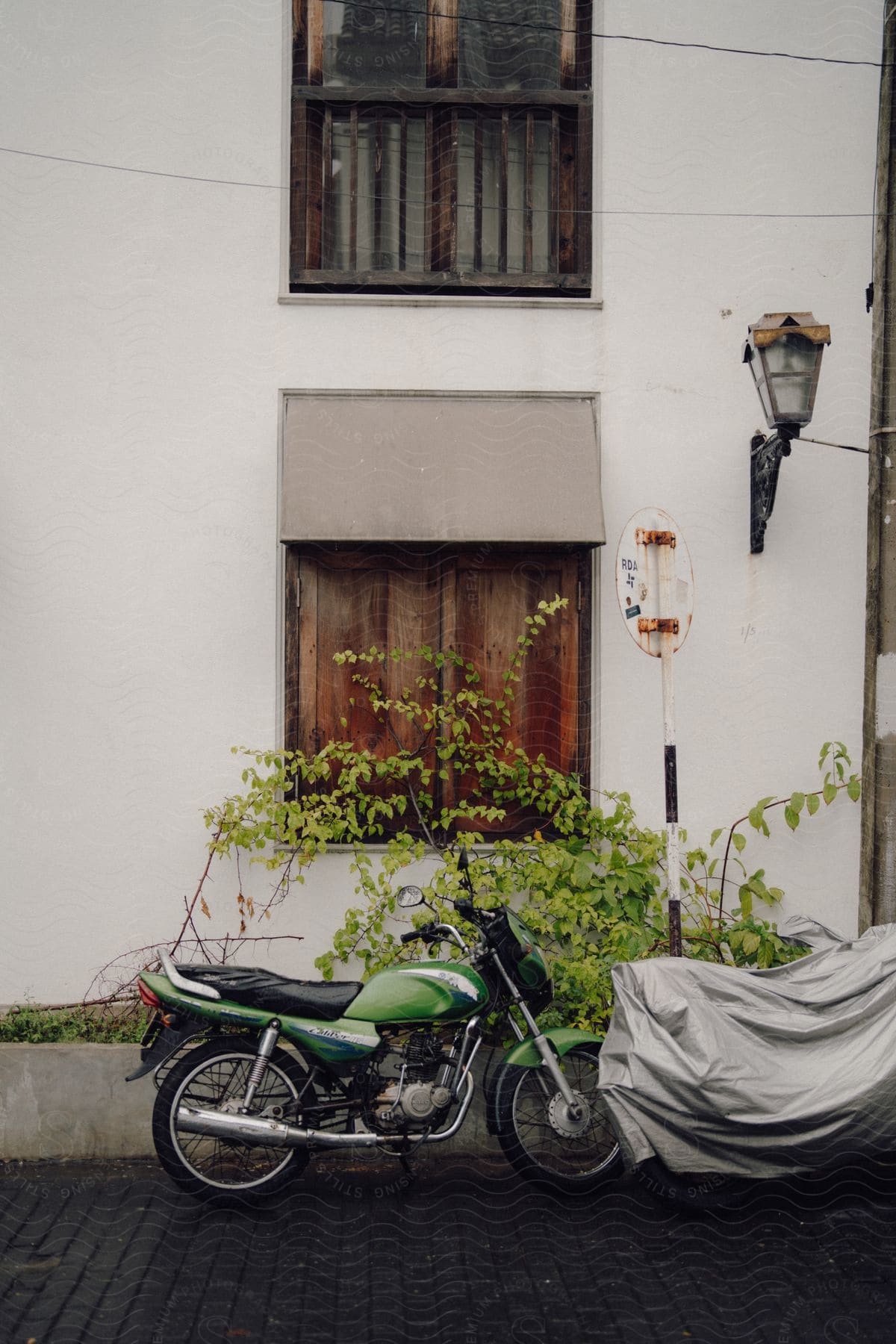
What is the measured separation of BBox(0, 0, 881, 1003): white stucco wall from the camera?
5.89 meters

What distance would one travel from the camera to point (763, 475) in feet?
18.6

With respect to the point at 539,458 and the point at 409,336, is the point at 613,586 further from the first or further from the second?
the point at 409,336

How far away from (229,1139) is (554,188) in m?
5.19

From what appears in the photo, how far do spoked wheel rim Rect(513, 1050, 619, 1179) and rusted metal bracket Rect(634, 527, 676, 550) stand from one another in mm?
2288

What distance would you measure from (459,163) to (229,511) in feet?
7.86

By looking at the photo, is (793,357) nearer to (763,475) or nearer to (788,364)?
(788,364)

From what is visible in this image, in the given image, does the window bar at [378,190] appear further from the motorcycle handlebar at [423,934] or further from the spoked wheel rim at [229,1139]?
the spoked wheel rim at [229,1139]

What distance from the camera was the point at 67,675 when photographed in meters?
5.89

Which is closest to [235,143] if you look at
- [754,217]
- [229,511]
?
[229,511]

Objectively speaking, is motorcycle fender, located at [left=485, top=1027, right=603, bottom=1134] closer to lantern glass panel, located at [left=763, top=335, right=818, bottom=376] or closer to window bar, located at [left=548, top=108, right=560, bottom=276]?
lantern glass panel, located at [left=763, top=335, right=818, bottom=376]

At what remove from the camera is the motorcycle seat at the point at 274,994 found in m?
4.52

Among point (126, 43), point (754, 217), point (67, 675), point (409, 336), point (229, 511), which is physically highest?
point (126, 43)

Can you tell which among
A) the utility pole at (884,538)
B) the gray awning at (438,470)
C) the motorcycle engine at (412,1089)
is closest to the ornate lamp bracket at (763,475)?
the utility pole at (884,538)

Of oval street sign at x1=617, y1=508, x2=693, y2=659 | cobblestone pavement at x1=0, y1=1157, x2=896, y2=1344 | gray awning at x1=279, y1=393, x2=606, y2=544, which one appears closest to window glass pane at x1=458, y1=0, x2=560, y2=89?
gray awning at x1=279, y1=393, x2=606, y2=544
